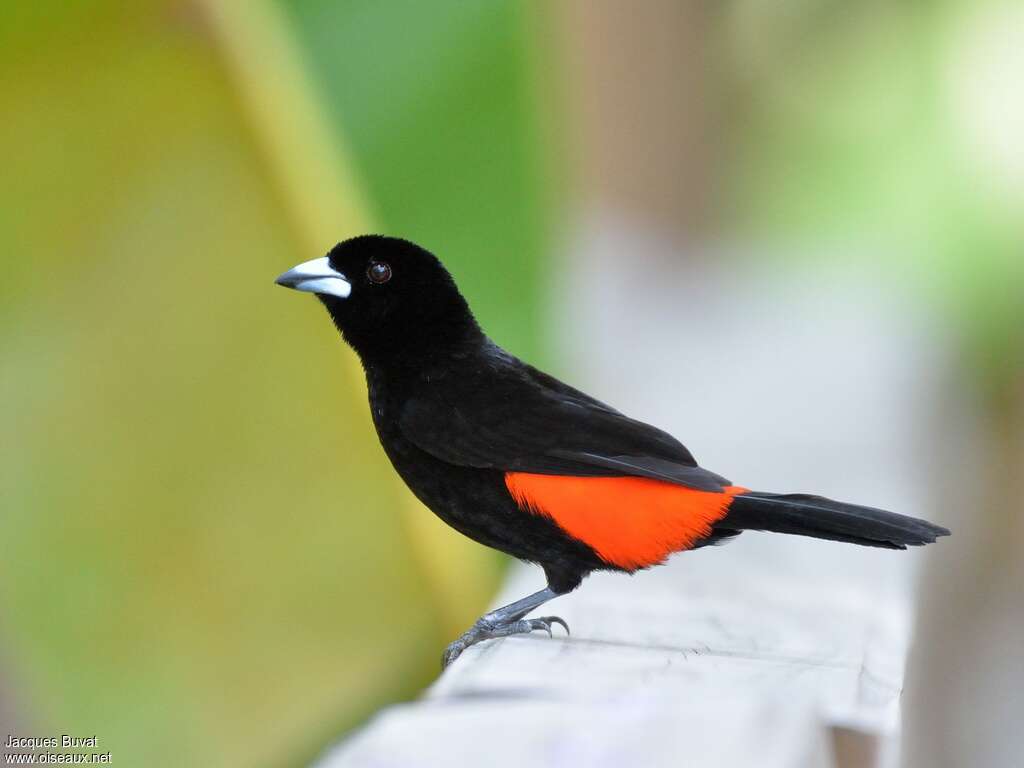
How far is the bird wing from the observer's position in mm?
1025

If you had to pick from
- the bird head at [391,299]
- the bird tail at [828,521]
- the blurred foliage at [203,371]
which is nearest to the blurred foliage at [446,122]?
the blurred foliage at [203,371]

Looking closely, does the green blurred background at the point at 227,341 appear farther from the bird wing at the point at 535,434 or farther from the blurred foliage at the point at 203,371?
the bird wing at the point at 535,434

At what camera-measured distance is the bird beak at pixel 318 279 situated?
1009mm

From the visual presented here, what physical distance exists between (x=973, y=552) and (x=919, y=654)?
37.2 inches

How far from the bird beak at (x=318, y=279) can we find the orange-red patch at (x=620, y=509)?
9.7 inches

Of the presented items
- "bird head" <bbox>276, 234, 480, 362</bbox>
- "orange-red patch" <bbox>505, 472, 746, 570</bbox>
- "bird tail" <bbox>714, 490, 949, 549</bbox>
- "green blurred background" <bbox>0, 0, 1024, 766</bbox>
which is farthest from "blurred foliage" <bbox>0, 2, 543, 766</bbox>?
"bird tail" <bbox>714, 490, 949, 549</bbox>

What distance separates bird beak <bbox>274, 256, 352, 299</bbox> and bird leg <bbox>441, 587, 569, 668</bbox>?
0.36 m

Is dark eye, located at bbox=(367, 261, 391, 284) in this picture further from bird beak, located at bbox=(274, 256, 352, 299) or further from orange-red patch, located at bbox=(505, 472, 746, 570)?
orange-red patch, located at bbox=(505, 472, 746, 570)

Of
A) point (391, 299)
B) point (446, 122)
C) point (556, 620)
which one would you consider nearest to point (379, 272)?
point (391, 299)

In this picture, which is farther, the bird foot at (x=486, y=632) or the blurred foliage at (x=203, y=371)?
the bird foot at (x=486, y=632)

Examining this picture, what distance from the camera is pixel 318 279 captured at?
1.04 m

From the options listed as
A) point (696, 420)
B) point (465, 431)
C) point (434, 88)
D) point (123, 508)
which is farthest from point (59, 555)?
point (696, 420)

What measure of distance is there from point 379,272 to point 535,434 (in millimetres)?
232

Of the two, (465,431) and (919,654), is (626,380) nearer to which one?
(919,654)
